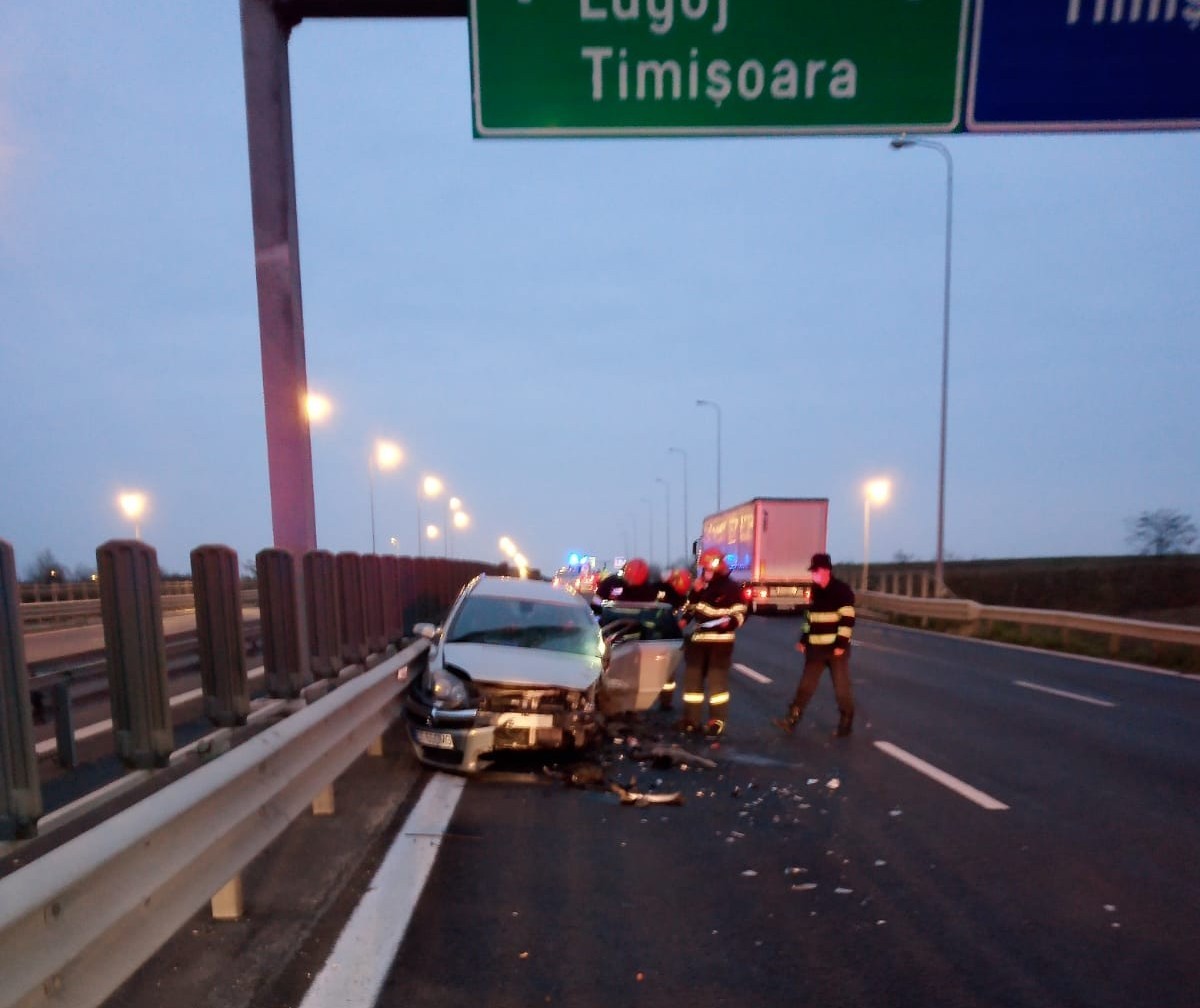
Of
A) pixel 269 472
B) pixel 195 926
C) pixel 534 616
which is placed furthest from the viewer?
pixel 534 616

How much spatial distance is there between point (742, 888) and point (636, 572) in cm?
652

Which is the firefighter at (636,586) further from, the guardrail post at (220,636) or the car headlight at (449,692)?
the guardrail post at (220,636)

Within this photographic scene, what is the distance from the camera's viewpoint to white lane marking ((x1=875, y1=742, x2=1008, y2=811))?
667cm

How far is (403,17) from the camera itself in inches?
269

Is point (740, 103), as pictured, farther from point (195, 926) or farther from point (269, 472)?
point (195, 926)

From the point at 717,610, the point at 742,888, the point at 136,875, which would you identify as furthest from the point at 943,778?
the point at 136,875

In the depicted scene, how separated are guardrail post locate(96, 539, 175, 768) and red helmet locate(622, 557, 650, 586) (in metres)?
→ 7.39

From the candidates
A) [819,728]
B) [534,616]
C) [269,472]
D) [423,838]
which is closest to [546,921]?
[423,838]

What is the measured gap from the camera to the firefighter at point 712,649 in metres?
9.37

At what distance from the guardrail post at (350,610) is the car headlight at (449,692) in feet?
5.97

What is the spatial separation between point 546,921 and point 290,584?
3.15 meters

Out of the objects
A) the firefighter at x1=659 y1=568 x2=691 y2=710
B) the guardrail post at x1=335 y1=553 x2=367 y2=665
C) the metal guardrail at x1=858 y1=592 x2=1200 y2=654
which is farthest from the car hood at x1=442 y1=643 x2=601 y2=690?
the metal guardrail at x1=858 y1=592 x2=1200 y2=654

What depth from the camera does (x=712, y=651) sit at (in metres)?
9.41

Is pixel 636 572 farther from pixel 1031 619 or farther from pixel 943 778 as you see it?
pixel 1031 619
